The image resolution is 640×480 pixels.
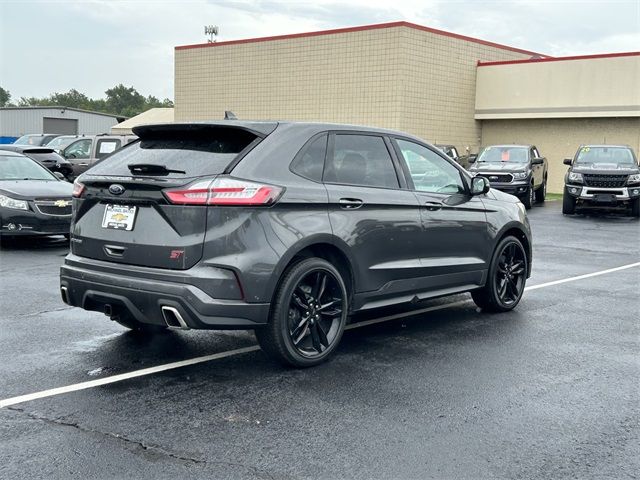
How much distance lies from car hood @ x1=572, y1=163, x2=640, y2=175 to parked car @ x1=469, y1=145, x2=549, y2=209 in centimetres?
184

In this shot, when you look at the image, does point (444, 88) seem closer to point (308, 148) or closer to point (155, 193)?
point (308, 148)

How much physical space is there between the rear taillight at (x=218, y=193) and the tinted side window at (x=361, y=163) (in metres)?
0.81

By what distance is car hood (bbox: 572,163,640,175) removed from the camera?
64.4ft

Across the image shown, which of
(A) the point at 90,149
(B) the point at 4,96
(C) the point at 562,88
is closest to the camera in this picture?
(A) the point at 90,149

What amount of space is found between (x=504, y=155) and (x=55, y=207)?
573 inches

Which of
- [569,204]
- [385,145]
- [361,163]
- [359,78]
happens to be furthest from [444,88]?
[361,163]

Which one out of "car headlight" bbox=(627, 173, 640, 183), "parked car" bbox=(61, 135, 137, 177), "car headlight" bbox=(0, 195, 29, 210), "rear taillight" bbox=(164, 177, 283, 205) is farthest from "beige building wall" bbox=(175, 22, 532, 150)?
"rear taillight" bbox=(164, 177, 283, 205)

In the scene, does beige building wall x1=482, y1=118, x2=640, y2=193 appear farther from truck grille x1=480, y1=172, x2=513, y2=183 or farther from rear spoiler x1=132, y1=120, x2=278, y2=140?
rear spoiler x1=132, y1=120, x2=278, y2=140

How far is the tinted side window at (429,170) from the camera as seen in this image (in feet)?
21.8

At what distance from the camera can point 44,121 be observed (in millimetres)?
61781

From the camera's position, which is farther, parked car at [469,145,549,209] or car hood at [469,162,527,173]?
car hood at [469,162,527,173]

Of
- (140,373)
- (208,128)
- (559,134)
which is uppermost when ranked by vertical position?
(559,134)

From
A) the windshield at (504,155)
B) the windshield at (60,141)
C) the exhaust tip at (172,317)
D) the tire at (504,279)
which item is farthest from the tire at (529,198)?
the windshield at (60,141)

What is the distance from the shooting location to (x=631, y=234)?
16500mm
